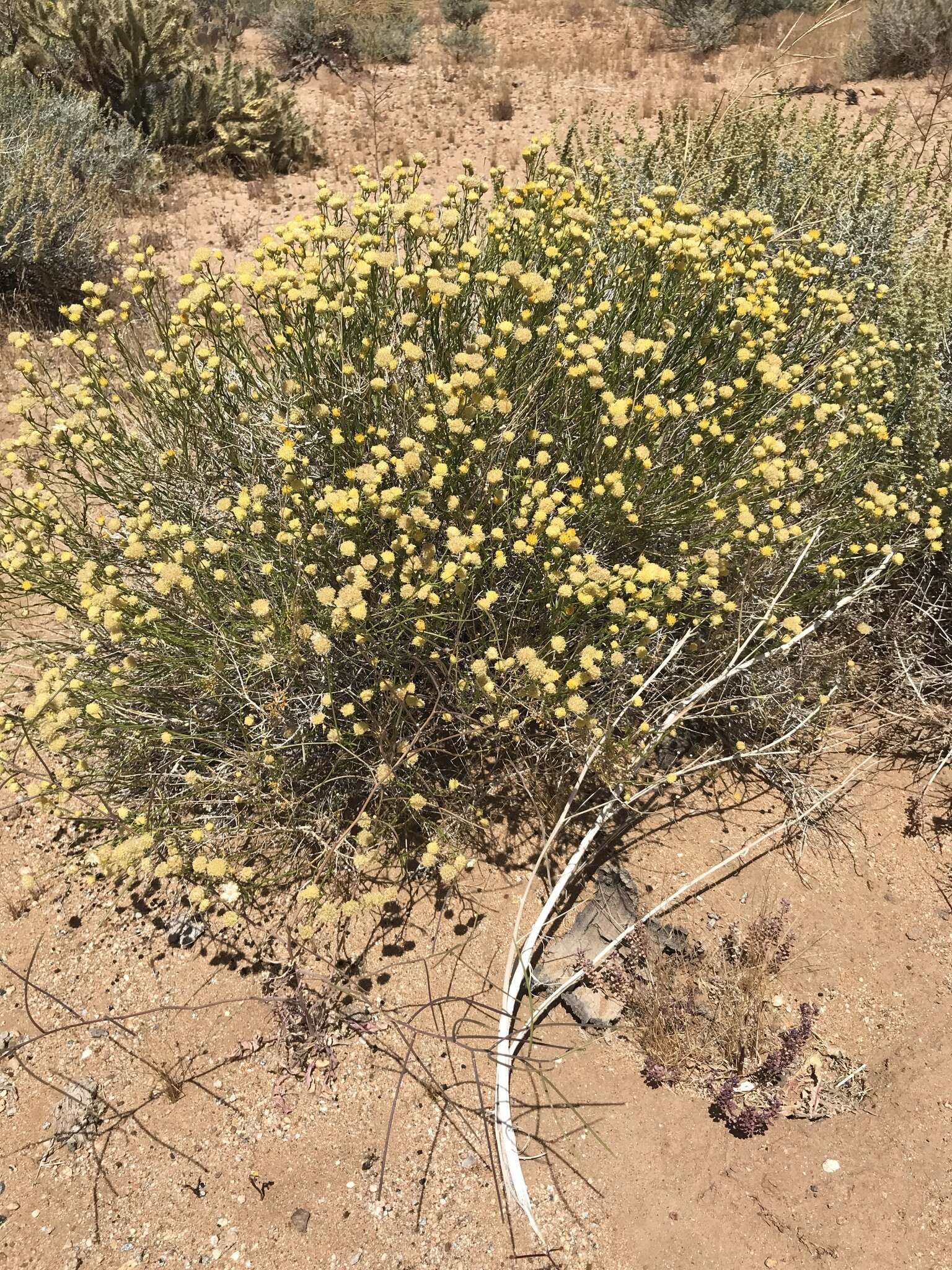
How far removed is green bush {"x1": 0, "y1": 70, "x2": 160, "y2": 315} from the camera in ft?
17.7

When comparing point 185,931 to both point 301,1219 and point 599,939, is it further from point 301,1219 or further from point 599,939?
point 599,939

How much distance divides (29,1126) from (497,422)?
8.59ft

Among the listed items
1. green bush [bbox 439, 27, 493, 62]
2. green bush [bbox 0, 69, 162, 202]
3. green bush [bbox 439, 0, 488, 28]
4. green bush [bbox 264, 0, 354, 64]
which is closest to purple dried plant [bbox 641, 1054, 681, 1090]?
green bush [bbox 0, 69, 162, 202]

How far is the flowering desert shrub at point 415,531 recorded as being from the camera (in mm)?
2432

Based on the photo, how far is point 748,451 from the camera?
116 inches

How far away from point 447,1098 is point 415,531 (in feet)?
5.52

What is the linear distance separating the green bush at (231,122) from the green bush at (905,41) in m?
7.96

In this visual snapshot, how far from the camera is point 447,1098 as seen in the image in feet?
7.28

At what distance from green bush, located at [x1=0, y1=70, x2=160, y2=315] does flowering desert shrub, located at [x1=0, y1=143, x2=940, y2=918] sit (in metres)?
3.35

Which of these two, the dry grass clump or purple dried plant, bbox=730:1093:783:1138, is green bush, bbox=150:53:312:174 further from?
purple dried plant, bbox=730:1093:783:1138

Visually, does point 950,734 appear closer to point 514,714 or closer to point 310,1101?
→ point 514,714

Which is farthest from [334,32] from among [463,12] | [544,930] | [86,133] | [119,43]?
[544,930]

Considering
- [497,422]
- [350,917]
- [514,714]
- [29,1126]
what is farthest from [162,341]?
[29,1126]

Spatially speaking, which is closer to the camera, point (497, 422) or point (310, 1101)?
point (310, 1101)
